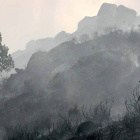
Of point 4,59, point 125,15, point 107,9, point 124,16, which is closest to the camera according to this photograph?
point 4,59

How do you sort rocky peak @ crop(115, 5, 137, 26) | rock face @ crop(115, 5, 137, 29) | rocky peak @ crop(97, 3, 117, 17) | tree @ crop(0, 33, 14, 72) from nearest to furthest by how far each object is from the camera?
tree @ crop(0, 33, 14, 72) < rock face @ crop(115, 5, 137, 29) < rocky peak @ crop(115, 5, 137, 26) < rocky peak @ crop(97, 3, 117, 17)

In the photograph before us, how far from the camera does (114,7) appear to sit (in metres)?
103

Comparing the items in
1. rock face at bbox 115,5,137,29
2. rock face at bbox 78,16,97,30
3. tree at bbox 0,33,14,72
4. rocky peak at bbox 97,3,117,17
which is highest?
rock face at bbox 78,16,97,30

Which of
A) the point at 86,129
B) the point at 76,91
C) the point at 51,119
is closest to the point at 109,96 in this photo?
the point at 76,91

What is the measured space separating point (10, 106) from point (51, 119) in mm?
8199

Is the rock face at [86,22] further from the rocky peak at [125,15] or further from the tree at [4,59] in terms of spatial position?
the tree at [4,59]

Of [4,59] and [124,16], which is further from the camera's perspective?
[124,16]

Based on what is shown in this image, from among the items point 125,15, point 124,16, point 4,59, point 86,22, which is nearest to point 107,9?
point 124,16

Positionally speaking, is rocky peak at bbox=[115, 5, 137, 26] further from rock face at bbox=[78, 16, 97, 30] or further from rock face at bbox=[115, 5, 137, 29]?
rock face at bbox=[78, 16, 97, 30]

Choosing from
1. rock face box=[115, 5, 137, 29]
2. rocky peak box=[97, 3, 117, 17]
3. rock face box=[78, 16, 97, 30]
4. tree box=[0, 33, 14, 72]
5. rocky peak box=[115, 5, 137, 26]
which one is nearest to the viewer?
tree box=[0, 33, 14, 72]

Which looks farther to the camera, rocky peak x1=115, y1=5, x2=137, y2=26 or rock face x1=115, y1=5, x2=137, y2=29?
rocky peak x1=115, y1=5, x2=137, y2=26

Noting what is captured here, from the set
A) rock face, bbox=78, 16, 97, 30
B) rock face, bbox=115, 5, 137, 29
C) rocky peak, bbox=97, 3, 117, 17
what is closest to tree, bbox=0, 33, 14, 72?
rock face, bbox=115, 5, 137, 29

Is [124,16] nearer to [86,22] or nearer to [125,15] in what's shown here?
[125,15]

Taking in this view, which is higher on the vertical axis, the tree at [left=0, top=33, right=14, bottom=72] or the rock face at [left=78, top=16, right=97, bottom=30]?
the rock face at [left=78, top=16, right=97, bottom=30]
